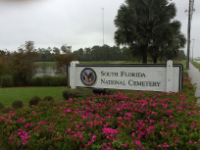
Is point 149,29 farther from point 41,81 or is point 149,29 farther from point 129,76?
point 129,76

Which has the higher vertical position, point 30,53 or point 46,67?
point 30,53

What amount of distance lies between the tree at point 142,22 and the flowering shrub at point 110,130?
1001 centimetres

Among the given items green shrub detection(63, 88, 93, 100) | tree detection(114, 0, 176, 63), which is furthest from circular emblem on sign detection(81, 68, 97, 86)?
tree detection(114, 0, 176, 63)

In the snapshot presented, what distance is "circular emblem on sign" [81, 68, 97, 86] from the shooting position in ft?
16.9

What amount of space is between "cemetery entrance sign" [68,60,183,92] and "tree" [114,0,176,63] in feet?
27.9

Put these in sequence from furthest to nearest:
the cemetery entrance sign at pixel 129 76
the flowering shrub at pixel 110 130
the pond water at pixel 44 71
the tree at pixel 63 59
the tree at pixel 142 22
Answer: the tree at pixel 63 59
the tree at pixel 142 22
the pond water at pixel 44 71
the cemetery entrance sign at pixel 129 76
the flowering shrub at pixel 110 130

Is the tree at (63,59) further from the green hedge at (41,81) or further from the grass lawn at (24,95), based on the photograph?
the grass lawn at (24,95)

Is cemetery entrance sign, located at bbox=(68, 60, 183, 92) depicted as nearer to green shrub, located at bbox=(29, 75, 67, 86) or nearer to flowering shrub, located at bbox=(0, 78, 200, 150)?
flowering shrub, located at bbox=(0, 78, 200, 150)

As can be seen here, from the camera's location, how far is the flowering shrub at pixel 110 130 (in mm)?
2119

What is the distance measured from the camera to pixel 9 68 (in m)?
11.5

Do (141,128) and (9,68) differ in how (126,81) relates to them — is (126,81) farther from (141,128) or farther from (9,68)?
(9,68)

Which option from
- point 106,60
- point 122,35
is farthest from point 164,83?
point 122,35

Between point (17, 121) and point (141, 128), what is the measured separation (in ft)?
6.76

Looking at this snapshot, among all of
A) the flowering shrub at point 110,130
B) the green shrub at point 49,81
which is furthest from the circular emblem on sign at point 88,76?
the green shrub at point 49,81
